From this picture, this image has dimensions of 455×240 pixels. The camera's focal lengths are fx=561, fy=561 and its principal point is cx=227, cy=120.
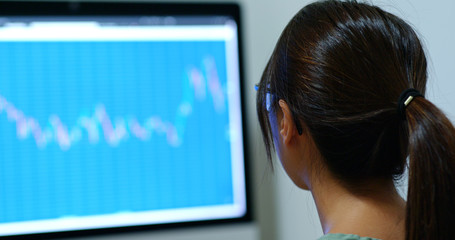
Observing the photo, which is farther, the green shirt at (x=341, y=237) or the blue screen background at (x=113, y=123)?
the blue screen background at (x=113, y=123)

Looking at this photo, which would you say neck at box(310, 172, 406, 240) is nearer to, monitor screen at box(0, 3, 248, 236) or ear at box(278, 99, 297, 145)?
ear at box(278, 99, 297, 145)

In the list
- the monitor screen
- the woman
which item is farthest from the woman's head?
the monitor screen

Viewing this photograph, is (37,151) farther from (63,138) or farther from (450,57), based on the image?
(450,57)

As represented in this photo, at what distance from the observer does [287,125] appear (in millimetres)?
558

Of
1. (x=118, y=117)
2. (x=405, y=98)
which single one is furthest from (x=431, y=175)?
(x=118, y=117)

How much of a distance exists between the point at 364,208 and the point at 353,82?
0.12m

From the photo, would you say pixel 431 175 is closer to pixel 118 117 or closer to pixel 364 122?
pixel 364 122

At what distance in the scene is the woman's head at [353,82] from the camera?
49cm

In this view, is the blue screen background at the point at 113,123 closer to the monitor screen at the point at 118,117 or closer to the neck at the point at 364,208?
the monitor screen at the point at 118,117

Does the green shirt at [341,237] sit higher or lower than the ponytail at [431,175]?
lower

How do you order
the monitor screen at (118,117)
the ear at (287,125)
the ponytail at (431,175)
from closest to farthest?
the ponytail at (431,175) < the ear at (287,125) < the monitor screen at (118,117)

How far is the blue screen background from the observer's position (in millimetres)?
843

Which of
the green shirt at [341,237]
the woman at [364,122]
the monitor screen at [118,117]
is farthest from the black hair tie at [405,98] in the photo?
the monitor screen at [118,117]

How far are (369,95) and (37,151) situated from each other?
55 cm
